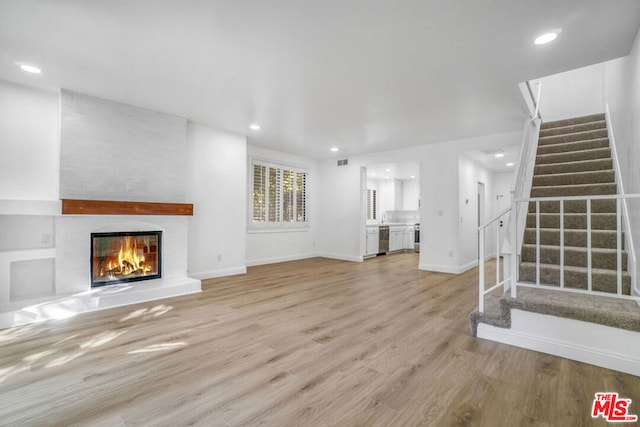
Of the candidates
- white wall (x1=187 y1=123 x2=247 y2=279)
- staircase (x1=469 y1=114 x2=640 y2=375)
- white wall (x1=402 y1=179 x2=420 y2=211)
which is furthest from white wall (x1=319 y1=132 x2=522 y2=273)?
white wall (x1=402 y1=179 x2=420 y2=211)

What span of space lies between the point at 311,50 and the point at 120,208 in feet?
10.5

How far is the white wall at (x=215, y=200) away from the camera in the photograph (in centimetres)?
503

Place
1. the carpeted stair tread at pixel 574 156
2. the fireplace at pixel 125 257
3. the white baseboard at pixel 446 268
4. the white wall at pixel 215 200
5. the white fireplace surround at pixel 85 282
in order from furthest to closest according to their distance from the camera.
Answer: the white baseboard at pixel 446 268 → the white wall at pixel 215 200 → the carpeted stair tread at pixel 574 156 → the fireplace at pixel 125 257 → the white fireplace surround at pixel 85 282

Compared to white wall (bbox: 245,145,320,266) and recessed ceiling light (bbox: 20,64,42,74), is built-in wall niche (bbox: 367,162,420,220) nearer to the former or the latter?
white wall (bbox: 245,145,320,266)

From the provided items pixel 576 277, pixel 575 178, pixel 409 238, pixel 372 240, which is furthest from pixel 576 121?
pixel 409 238

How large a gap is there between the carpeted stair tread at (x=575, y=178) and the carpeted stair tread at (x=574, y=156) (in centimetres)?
51

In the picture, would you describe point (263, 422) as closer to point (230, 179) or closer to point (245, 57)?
point (245, 57)

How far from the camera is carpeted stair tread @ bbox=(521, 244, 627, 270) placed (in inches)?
111

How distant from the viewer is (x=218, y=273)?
5316mm

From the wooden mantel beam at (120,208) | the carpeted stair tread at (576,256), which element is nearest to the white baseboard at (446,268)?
the carpeted stair tread at (576,256)

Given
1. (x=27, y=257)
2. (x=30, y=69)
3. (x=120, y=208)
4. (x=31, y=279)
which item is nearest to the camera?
(x=30, y=69)

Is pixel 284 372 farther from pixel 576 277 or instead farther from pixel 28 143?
pixel 28 143

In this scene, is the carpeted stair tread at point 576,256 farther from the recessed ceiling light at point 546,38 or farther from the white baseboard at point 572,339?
the recessed ceiling light at point 546,38

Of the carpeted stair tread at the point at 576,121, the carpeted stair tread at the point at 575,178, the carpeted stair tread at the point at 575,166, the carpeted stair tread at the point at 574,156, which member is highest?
the carpeted stair tread at the point at 576,121
